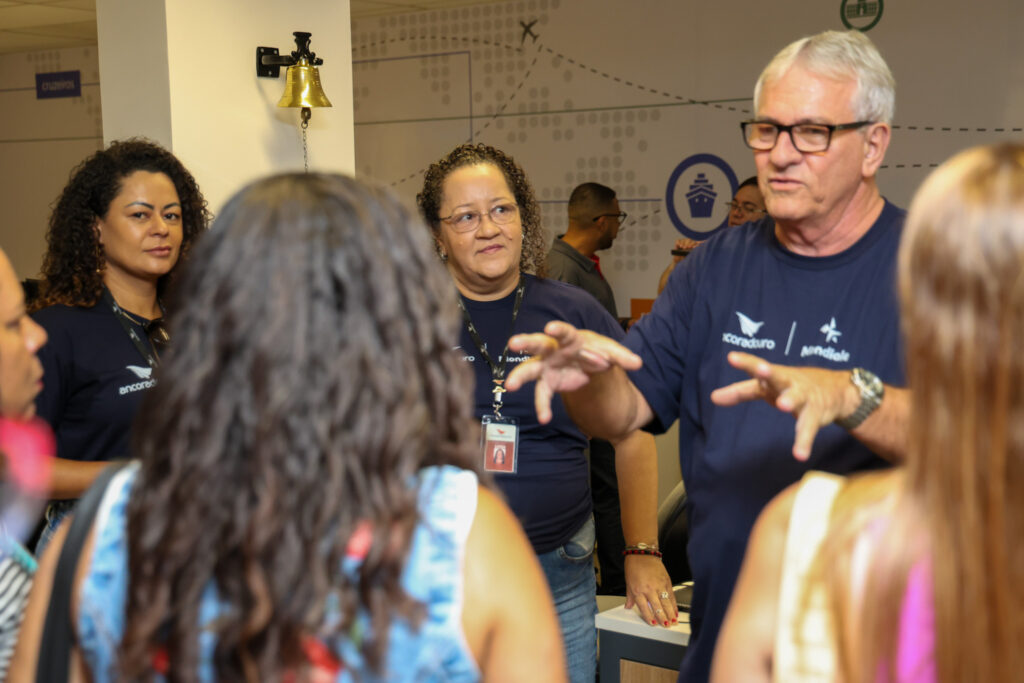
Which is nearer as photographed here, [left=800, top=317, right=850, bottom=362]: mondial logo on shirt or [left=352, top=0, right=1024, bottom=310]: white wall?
[left=800, top=317, right=850, bottom=362]: mondial logo on shirt

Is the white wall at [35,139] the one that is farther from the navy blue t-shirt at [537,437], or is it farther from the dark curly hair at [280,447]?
the dark curly hair at [280,447]

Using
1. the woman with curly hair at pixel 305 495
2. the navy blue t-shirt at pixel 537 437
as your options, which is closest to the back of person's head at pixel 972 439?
the woman with curly hair at pixel 305 495

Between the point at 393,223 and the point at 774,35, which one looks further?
the point at 774,35

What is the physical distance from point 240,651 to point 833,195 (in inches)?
53.0

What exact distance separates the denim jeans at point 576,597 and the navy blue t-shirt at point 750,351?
1.87ft

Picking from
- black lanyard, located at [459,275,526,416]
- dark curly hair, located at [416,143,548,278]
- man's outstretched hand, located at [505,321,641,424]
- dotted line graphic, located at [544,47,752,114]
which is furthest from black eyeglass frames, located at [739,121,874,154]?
dotted line graphic, located at [544,47,752,114]

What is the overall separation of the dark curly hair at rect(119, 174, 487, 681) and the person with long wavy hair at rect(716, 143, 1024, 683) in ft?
1.31

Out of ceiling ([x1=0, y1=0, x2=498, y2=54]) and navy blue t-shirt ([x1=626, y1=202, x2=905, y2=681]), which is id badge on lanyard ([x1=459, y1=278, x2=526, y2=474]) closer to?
navy blue t-shirt ([x1=626, y1=202, x2=905, y2=681])

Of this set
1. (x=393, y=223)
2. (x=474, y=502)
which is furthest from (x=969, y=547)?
(x=393, y=223)

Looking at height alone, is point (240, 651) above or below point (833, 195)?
below

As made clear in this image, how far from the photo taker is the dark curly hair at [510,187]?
270 centimetres

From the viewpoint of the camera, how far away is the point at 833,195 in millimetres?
1804

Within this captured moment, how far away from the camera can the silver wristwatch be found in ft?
4.73

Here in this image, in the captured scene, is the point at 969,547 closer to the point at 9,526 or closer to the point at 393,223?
the point at 393,223
